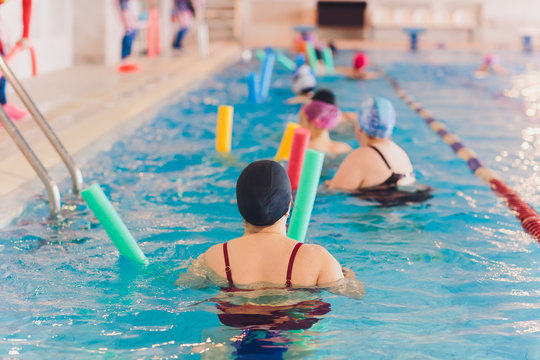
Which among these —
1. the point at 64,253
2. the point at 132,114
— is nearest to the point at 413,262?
the point at 64,253

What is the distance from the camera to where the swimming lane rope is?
4.37 meters

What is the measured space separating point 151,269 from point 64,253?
1.77ft

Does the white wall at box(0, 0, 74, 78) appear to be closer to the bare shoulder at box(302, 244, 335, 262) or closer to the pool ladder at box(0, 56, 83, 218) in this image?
the pool ladder at box(0, 56, 83, 218)

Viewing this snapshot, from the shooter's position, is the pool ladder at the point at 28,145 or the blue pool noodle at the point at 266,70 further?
the blue pool noodle at the point at 266,70

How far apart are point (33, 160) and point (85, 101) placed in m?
4.10

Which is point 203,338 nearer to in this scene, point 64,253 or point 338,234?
point 64,253

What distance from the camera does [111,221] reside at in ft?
10.6

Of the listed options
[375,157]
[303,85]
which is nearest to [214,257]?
[375,157]

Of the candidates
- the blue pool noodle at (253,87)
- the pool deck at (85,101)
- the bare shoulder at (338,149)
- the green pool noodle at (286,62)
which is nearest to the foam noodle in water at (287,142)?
the bare shoulder at (338,149)

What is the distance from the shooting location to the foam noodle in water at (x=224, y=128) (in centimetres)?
617

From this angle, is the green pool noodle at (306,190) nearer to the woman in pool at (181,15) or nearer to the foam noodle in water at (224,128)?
the foam noodle in water at (224,128)

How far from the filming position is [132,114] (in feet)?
25.1

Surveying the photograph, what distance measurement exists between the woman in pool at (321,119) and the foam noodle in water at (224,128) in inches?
25.4

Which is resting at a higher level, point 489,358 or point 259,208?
point 259,208
